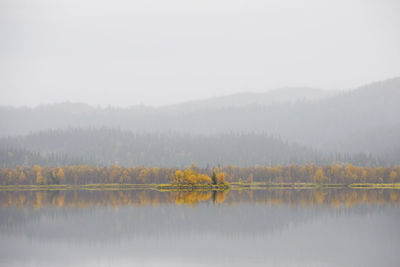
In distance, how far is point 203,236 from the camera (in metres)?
58.0

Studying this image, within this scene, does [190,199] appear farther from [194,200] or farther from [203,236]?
[203,236]

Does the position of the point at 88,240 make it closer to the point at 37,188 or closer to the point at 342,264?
the point at 342,264

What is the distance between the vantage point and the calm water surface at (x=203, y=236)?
44719mm

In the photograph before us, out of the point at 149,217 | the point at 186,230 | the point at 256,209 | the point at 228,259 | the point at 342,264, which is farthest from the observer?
the point at 256,209

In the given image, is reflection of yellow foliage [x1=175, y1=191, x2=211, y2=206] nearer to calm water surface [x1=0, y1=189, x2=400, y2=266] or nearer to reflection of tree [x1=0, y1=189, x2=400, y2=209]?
reflection of tree [x1=0, y1=189, x2=400, y2=209]

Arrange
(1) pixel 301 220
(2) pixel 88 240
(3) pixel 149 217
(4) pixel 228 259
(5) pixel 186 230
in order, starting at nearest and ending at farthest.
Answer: (4) pixel 228 259 < (2) pixel 88 240 < (5) pixel 186 230 < (1) pixel 301 220 < (3) pixel 149 217

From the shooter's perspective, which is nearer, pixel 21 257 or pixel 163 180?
pixel 21 257

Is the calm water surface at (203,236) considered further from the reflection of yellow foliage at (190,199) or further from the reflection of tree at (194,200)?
the reflection of tree at (194,200)

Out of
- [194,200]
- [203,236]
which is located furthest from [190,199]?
[203,236]

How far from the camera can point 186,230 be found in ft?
205

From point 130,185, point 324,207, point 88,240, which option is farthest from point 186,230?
point 130,185

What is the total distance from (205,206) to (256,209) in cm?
1031

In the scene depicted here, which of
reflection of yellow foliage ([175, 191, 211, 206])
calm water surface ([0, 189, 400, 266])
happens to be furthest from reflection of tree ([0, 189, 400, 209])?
calm water surface ([0, 189, 400, 266])

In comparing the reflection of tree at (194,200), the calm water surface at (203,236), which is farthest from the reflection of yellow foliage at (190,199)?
the calm water surface at (203,236)
